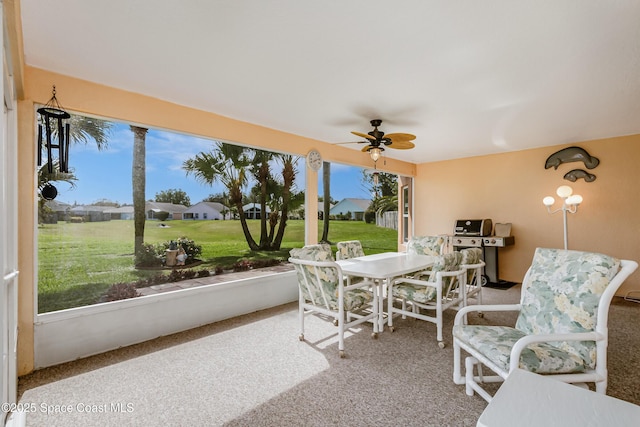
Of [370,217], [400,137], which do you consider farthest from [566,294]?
[370,217]

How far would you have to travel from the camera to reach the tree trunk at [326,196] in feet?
17.0

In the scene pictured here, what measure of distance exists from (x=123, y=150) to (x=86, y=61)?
0.93 meters

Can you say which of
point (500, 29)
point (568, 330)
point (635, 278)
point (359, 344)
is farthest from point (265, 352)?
point (635, 278)

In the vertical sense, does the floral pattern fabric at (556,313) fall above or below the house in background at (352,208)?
below

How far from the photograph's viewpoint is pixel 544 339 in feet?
5.16

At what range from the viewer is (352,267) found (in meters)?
3.17

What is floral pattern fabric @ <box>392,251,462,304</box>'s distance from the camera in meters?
2.94

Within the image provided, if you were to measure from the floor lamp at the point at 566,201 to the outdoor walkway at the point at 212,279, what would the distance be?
4.21m

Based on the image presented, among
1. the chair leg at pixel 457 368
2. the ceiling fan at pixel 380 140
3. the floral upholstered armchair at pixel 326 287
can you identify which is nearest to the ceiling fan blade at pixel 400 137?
the ceiling fan at pixel 380 140

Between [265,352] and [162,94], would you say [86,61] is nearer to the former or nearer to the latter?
[162,94]

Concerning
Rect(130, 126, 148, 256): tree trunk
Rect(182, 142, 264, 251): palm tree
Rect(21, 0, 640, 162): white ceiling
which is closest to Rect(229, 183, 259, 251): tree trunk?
Rect(182, 142, 264, 251): palm tree

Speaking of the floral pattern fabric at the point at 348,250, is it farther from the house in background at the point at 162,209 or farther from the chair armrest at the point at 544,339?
the chair armrest at the point at 544,339

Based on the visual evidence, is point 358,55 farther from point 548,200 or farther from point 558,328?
point 548,200

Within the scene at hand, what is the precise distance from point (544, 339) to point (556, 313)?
1.37 ft
